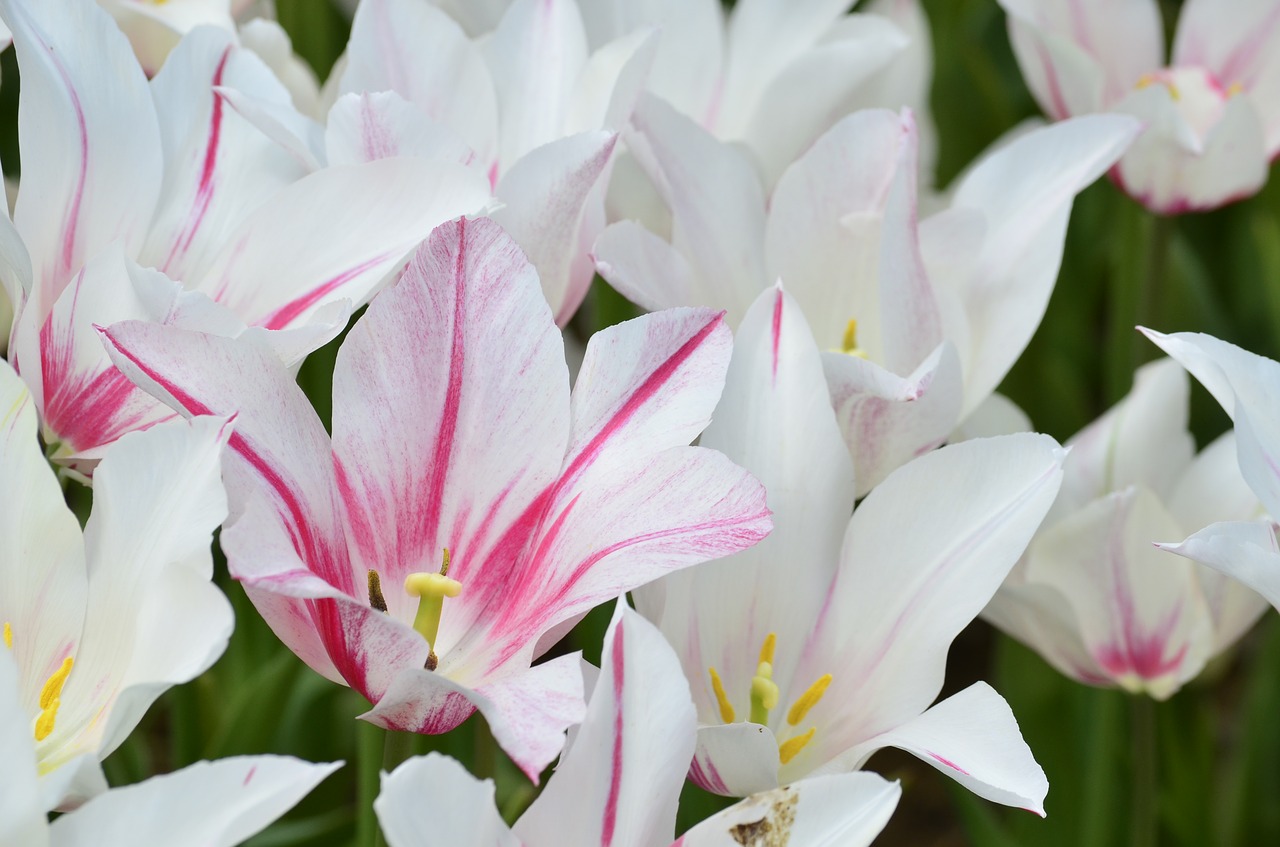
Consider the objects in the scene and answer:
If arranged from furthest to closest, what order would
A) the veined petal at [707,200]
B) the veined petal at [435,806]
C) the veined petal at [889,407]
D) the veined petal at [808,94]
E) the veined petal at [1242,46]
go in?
1. the veined petal at [1242,46]
2. the veined petal at [808,94]
3. the veined petal at [707,200]
4. the veined petal at [889,407]
5. the veined petal at [435,806]

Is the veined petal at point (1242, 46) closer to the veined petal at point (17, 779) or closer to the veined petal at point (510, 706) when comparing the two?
the veined petal at point (510, 706)

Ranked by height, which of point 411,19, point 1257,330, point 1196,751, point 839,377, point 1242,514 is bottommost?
point 1196,751

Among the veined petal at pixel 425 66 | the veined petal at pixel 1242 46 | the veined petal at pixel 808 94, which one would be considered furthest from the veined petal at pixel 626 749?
the veined petal at pixel 1242 46

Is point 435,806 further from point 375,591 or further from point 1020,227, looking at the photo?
point 1020,227

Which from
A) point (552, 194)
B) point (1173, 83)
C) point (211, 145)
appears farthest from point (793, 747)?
point (1173, 83)

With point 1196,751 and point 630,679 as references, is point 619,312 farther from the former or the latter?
point 1196,751

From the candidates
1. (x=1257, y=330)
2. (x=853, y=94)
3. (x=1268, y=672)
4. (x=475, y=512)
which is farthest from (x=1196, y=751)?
(x=475, y=512)

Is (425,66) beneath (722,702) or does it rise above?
above

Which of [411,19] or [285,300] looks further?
[411,19]
